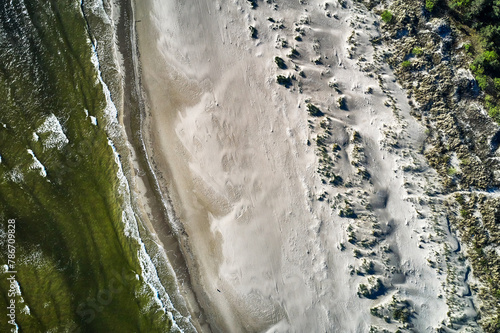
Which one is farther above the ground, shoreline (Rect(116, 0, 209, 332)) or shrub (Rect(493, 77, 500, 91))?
shoreline (Rect(116, 0, 209, 332))

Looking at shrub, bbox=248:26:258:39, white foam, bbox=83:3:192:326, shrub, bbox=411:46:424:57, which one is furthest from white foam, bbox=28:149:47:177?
shrub, bbox=411:46:424:57

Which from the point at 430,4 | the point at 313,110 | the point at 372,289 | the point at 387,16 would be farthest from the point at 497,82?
the point at 372,289

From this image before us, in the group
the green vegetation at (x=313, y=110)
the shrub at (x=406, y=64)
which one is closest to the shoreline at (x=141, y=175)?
the green vegetation at (x=313, y=110)

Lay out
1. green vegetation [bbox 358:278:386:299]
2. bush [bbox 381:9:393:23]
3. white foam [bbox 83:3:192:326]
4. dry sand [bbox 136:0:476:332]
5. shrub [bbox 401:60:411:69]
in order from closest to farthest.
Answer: green vegetation [bbox 358:278:386:299], dry sand [bbox 136:0:476:332], white foam [bbox 83:3:192:326], shrub [bbox 401:60:411:69], bush [bbox 381:9:393:23]

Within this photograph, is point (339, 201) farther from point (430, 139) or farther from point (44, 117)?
point (44, 117)

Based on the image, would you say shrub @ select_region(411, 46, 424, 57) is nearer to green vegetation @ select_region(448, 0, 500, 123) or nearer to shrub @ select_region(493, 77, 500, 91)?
green vegetation @ select_region(448, 0, 500, 123)

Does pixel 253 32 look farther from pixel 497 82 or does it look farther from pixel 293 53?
pixel 497 82

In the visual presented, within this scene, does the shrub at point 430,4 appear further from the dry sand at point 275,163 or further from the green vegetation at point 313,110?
the green vegetation at point 313,110

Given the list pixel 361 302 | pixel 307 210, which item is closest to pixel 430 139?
pixel 307 210
